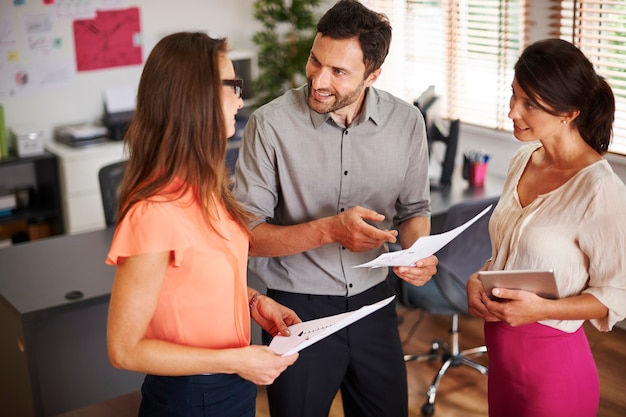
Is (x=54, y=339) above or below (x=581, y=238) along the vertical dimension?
below

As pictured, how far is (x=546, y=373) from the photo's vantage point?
208 centimetres

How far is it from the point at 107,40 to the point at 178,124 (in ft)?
13.9

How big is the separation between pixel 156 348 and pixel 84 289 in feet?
5.38

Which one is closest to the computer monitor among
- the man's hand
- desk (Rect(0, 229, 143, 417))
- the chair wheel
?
the chair wheel

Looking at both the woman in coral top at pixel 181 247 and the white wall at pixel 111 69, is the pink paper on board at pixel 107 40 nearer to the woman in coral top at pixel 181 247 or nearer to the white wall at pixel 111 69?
the white wall at pixel 111 69

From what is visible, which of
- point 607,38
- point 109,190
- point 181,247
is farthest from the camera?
point 607,38

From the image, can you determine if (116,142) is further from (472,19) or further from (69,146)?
(472,19)

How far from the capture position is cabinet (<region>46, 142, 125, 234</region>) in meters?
5.21

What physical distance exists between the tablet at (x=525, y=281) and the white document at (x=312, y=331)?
33cm

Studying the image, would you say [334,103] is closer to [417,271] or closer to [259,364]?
[417,271]

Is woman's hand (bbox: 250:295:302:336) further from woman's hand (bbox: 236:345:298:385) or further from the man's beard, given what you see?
the man's beard

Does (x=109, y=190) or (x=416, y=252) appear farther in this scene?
(x=109, y=190)

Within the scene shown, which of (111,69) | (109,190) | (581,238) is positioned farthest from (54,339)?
(111,69)

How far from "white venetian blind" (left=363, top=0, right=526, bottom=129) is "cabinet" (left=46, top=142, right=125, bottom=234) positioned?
82.5 inches
